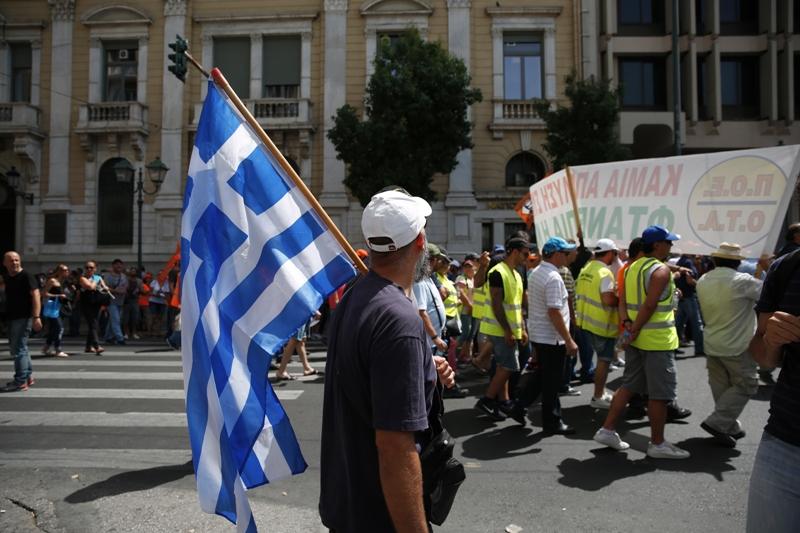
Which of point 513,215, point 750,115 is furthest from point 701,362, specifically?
point 750,115

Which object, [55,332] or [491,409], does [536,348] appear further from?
[55,332]

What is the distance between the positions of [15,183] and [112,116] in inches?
195

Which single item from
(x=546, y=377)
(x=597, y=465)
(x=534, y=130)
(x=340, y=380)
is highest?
(x=534, y=130)

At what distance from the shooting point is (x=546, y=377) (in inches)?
227

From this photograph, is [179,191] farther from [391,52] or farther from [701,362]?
[701,362]

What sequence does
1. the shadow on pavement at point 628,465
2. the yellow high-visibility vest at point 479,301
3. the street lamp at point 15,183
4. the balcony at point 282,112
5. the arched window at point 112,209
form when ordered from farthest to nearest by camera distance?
the arched window at point 112,209
the balcony at point 282,112
the street lamp at point 15,183
the yellow high-visibility vest at point 479,301
the shadow on pavement at point 628,465

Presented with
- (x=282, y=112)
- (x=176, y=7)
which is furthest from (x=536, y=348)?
(x=176, y=7)

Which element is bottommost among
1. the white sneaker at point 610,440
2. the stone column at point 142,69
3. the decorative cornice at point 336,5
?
the white sneaker at point 610,440

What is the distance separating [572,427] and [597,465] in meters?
1.10

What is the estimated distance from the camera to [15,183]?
1948cm

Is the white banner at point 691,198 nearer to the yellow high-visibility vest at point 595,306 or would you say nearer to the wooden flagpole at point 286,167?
the yellow high-visibility vest at point 595,306

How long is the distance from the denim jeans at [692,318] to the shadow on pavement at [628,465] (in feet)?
17.6

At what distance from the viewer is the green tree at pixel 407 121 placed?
18219 millimetres

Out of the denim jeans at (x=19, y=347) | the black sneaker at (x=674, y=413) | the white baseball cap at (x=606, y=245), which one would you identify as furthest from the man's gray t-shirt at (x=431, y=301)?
the denim jeans at (x=19, y=347)
